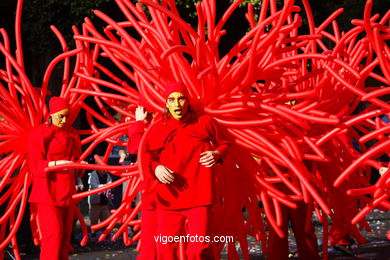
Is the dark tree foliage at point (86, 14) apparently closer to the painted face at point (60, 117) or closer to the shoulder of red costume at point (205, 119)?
the painted face at point (60, 117)

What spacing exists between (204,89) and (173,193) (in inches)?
35.5

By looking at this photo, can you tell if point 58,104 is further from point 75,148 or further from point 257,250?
point 257,250

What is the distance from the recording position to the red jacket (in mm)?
7227

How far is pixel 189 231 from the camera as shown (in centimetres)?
581

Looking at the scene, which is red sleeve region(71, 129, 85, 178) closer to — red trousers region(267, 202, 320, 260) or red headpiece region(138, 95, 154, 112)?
red headpiece region(138, 95, 154, 112)

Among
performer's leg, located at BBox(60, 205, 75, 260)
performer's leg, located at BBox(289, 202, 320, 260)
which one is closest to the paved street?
performer's leg, located at BBox(289, 202, 320, 260)

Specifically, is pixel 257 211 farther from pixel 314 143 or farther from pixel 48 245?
pixel 48 245

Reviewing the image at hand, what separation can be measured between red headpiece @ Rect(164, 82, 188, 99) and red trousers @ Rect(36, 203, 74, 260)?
202 cm

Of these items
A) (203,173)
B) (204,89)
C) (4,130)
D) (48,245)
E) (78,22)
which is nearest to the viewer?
(203,173)

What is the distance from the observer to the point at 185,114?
5.88m

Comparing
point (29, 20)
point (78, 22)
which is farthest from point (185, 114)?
point (29, 20)

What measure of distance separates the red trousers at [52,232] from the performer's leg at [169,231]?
1.62 m

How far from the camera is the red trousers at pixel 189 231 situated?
575 cm

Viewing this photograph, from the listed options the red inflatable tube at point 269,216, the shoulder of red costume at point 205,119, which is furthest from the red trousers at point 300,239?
the shoulder of red costume at point 205,119
